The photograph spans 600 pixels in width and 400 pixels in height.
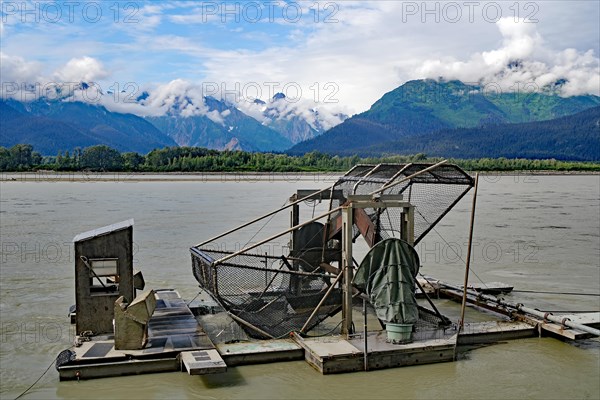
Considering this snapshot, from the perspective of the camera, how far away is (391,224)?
38.4 feet

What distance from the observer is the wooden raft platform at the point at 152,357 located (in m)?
8.52

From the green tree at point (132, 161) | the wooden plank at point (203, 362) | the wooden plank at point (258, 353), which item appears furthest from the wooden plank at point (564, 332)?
the green tree at point (132, 161)

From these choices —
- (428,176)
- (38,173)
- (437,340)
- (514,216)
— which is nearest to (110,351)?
(437,340)

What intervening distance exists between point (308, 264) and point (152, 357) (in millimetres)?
3278

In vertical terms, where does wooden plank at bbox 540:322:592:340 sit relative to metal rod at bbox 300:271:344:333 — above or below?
below

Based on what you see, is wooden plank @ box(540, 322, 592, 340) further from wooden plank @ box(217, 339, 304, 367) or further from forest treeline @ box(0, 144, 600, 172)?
forest treeline @ box(0, 144, 600, 172)

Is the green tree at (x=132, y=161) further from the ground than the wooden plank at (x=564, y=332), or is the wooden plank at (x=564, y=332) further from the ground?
the green tree at (x=132, y=161)

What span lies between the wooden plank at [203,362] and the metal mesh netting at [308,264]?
1275 mm

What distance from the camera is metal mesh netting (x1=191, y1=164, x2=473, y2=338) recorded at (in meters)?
10.3

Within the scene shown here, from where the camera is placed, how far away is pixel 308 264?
11.1 m

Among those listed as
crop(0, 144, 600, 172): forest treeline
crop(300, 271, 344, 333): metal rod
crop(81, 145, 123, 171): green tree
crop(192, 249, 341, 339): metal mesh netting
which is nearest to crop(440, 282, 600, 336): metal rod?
crop(192, 249, 341, 339): metal mesh netting

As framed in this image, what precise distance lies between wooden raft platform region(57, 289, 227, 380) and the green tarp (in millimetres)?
2451

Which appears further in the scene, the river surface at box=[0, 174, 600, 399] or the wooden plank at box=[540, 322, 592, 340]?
the wooden plank at box=[540, 322, 592, 340]

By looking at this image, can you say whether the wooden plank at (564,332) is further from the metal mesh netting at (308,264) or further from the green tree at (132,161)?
the green tree at (132,161)
